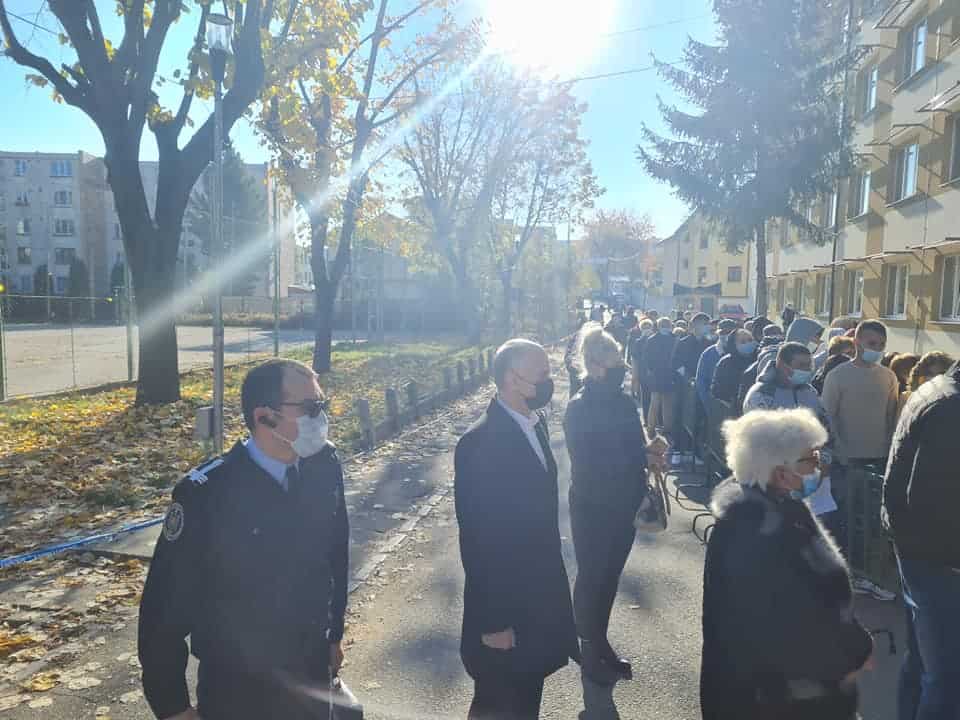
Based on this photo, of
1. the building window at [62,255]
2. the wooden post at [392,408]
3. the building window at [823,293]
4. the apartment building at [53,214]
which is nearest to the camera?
the wooden post at [392,408]

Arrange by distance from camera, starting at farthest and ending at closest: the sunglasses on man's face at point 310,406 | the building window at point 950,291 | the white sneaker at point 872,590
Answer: the building window at point 950,291
the white sneaker at point 872,590
the sunglasses on man's face at point 310,406

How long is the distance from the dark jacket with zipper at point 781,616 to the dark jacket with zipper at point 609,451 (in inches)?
57.4

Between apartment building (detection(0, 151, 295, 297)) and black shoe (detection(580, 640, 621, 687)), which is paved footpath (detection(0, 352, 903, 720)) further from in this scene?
apartment building (detection(0, 151, 295, 297))

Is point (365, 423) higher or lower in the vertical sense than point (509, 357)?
lower

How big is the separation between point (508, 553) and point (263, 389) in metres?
1.21

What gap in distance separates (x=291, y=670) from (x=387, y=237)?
30.0m

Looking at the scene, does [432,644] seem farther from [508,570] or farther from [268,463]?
[268,463]

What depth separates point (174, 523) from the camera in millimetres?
2066

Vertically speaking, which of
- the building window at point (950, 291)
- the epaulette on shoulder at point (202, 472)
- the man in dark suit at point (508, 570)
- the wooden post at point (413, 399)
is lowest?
the wooden post at point (413, 399)

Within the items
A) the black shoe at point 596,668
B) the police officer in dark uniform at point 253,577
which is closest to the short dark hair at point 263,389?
the police officer in dark uniform at point 253,577

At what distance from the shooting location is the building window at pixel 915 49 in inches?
771

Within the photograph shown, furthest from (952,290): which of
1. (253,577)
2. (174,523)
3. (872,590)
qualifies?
(174,523)

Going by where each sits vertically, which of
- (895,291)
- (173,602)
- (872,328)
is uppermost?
(895,291)

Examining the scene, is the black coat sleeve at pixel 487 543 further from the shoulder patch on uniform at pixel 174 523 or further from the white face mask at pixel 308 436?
the shoulder patch on uniform at pixel 174 523
